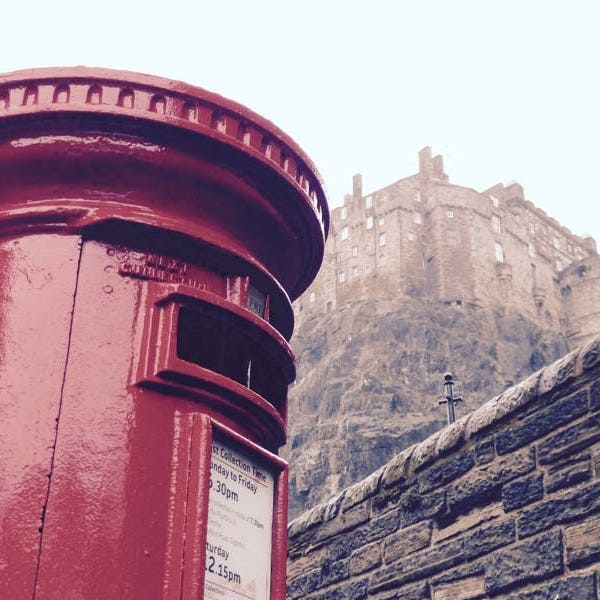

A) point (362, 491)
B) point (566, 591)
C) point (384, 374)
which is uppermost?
point (384, 374)

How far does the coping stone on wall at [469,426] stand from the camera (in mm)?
3303

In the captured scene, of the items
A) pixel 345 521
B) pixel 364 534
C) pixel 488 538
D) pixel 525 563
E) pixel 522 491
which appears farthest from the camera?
pixel 345 521

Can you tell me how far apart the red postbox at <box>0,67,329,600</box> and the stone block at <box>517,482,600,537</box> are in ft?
5.37

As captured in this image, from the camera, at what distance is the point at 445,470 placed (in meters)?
3.92

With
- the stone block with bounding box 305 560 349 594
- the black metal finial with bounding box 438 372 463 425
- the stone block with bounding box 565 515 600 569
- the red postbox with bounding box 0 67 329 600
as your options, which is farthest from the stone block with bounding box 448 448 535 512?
the black metal finial with bounding box 438 372 463 425

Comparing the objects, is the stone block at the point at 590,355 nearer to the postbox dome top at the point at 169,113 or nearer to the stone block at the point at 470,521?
the stone block at the point at 470,521

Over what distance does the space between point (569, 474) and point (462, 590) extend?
2.61ft

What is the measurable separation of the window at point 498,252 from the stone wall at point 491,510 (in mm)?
50142

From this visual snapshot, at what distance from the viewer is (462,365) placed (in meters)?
48.8

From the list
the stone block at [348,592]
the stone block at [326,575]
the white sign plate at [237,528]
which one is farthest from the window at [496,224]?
the white sign plate at [237,528]

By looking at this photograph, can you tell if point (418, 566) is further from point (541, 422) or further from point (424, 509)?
point (541, 422)

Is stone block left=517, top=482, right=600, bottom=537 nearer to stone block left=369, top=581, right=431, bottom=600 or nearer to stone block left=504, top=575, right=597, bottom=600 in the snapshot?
stone block left=504, top=575, right=597, bottom=600

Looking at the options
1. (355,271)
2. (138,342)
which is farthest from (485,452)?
(355,271)

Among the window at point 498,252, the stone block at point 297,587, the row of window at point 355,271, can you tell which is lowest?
the stone block at point 297,587
